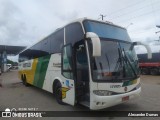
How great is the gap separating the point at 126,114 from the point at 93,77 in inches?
70.8

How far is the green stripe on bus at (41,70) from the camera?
10344 mm

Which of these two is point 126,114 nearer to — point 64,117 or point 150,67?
point 64,117

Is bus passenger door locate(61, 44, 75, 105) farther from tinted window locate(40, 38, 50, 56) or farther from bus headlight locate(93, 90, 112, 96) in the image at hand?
tinted window locate(40, 38, 50, 56)

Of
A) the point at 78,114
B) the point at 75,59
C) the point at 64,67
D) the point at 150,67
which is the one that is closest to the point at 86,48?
the point at 75,59

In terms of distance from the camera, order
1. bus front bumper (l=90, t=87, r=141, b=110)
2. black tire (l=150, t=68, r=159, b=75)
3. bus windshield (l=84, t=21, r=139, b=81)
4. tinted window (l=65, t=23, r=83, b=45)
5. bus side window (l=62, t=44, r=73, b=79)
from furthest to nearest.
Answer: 1. black tire (l=150, t=68, r=159, b=75)
2. bus side window (l=62, t=44, r=73, b=79)
3. tinted window (l=65, t=23, r=83, b=45)
4. bus windshield (l=84, t=21, r=139, b=81)
5. bus front bumper (l=90, t=87, r=141, b=110)

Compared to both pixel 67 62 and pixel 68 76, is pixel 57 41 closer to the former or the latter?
pixel 67 62

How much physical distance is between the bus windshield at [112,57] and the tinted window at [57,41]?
1.85m

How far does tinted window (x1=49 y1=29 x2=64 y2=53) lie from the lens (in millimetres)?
8500

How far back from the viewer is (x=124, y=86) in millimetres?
6680

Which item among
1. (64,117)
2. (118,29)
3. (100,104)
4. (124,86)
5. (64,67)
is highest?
(118,29)

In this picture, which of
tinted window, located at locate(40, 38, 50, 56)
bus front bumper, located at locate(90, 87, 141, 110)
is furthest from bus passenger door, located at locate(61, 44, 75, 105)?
tinted window, located at locate(40, 38, 50, 56)

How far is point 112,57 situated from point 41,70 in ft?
18.0

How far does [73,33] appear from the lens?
24.6 feet

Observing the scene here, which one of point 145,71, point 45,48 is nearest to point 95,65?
point 45,48
